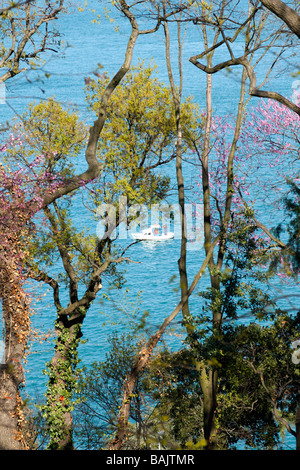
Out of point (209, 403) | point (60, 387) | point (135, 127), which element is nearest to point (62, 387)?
point (60, 387)

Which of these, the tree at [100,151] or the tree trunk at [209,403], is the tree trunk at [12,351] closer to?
the tree at [100,151]

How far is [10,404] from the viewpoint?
9148 millimetres

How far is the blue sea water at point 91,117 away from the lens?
1784 cm

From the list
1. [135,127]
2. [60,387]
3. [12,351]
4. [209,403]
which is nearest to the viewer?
[209,403]

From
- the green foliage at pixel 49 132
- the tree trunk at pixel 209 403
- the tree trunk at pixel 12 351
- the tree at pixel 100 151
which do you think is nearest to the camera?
the tree trunk at pixel 209 403

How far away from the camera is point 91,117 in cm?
Answer: 2338

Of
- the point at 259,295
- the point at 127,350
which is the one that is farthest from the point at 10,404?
the point at 259,295

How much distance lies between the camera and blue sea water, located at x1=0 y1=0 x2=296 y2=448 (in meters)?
17.8

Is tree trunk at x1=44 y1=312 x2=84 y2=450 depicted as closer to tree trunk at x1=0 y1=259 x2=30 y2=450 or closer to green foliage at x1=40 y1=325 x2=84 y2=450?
green foliage at x1=40 y1=325 x2=84 y2=450

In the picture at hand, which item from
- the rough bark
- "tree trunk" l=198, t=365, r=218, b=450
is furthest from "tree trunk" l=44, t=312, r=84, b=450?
the rough bark

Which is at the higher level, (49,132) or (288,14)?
(49,132)

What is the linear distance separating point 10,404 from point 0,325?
1977 millimetres

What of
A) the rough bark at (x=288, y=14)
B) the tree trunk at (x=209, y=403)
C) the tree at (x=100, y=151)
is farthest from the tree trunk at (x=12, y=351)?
the rough bark at (x=288, y=14)

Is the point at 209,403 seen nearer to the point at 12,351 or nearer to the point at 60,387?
the point at 12,351
